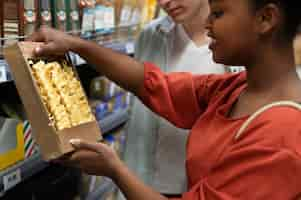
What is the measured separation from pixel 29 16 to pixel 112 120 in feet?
2.63

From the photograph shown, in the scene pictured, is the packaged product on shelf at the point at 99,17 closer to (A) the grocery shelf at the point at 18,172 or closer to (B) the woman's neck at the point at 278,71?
(A) the grocery shelf at the point at 18,172

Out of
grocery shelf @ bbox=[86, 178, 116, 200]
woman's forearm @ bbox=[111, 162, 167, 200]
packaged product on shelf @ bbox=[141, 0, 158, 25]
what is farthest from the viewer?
packaged product on shelf @ bbox=[141, 0, 158, 25]

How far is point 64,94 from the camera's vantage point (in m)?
1.07

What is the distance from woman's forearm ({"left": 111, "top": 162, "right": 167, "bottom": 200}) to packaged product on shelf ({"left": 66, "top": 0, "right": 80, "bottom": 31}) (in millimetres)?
786

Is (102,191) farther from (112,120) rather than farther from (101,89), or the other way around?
(101,89)

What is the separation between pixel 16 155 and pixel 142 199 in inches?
21.4

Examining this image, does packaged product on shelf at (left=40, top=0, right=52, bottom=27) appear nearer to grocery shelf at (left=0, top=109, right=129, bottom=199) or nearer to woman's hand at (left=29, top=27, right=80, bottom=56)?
woman's hand at (left=29, top=27, right=80, bottom=56)

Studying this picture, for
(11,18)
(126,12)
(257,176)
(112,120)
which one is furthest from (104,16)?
(257,176)

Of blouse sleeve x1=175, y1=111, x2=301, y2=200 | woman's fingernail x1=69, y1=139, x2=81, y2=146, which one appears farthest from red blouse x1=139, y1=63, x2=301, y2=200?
woman's fingernail x1=69, y1=139, x2=81, y2=146

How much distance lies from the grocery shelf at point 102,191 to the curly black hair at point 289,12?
54.0 inches

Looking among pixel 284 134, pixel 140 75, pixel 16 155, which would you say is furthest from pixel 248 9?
pixel 16 155

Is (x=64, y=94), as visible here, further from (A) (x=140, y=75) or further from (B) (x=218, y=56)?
(B) (x=218, y=56)

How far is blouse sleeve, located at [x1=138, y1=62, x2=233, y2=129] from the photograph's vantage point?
1271 mm

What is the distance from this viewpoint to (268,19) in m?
0.91
